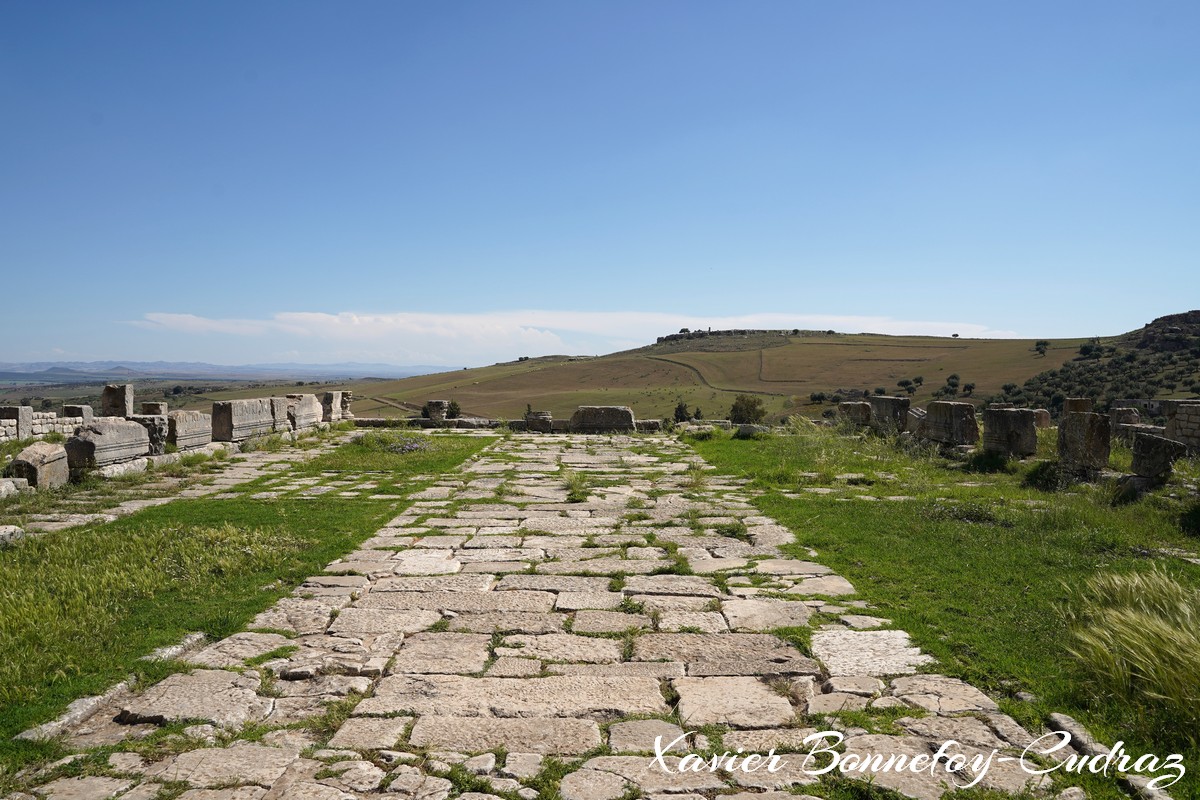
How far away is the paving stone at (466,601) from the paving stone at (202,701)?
1.41m

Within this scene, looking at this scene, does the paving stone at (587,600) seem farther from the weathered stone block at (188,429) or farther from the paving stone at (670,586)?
the weathered stone block at (188,429)

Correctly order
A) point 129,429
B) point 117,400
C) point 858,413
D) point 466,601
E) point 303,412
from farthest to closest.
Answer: point 117,400, point 303,412, point 858,413, point 129,429, point 466,601

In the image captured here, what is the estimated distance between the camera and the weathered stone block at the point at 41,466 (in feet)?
32.0

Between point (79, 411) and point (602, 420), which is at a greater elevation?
point (79, 411)

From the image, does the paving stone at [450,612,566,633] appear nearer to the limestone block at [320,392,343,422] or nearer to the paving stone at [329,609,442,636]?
the paving stone at [329,609,442,636]

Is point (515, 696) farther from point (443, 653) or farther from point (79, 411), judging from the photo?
point (79, 411)

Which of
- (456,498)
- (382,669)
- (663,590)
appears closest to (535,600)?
(663,590)

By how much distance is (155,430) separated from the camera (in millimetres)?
12961

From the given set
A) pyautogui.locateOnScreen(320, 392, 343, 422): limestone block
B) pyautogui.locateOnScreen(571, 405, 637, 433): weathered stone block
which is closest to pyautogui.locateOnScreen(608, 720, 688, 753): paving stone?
pyautogui.locateOnScreen(571, 405, 637, 433): weathered stone block

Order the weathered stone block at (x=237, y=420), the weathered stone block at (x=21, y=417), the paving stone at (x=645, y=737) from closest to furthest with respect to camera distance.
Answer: the paving stone at (x=645, y=737) → the weathered stone block at (x=237, y=420) → the weathered stone block at (x=21, y=417)

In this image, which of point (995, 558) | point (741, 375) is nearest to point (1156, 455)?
point (995, 558)

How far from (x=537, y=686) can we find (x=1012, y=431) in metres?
10.9

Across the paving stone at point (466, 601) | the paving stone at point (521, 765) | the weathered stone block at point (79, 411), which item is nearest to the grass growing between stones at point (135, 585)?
the paving stone at point (466, 601)

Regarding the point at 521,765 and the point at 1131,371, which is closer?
the point at 521,765
